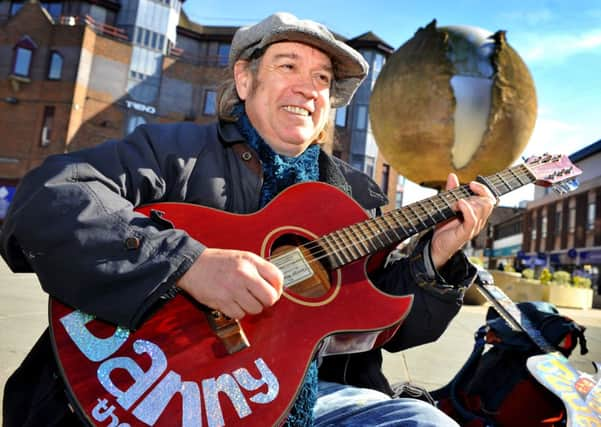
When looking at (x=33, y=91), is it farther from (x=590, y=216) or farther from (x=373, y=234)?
(x=590, y=216)

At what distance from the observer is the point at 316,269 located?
146 centimetres

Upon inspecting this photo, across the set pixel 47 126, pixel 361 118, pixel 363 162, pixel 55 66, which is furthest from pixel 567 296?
pixel 55 66

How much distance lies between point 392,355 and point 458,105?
2363mm

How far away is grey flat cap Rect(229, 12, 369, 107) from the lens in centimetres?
159

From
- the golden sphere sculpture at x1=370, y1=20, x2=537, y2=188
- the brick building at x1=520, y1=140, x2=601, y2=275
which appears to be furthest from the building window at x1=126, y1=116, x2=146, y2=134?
the brick building at x1=520, y1=140, x2=601, y2=275

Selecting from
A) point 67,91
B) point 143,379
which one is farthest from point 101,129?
point 143,379

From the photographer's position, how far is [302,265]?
55.4 inches

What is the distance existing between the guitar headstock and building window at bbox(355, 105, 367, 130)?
25833 millimetres

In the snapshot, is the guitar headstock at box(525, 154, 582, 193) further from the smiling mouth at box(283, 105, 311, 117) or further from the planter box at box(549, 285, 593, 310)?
the planter box at box(549, 285, 593, 310)

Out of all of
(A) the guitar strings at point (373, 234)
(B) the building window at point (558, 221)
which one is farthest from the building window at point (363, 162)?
(A) the guitar strings at point (373, 234)

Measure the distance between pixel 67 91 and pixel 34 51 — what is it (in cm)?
376

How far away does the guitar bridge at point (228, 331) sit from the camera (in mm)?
1125

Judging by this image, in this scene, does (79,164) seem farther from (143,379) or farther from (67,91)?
(67,91)

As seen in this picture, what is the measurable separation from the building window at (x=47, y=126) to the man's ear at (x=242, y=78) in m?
25.3
